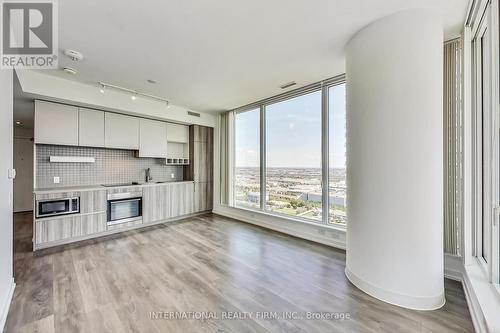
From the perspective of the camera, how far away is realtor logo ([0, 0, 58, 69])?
6.37ft

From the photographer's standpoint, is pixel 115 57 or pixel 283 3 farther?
pixel 115 57

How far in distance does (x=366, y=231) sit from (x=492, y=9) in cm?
225

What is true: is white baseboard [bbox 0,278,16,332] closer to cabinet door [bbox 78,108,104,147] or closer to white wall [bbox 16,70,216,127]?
cabinet door [bbox 78,108,104,147]

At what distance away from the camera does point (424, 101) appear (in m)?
1.98

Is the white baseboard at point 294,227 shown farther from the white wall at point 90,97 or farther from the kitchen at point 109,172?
the white wall at point 90,97

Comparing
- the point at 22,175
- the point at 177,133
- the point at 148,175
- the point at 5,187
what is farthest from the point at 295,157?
the point at 22,175

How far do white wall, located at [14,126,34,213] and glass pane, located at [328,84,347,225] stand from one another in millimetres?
8458

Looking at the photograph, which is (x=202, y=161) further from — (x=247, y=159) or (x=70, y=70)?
(x=70, y=70)

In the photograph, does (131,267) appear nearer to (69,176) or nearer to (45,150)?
(69,176)

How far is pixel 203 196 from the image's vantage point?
229 inches

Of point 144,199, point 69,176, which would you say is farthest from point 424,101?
point 69,176

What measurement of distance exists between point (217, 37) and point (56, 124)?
3.39m

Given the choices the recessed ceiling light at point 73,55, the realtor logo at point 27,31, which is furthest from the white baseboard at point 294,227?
the realtor logo at point 27,31

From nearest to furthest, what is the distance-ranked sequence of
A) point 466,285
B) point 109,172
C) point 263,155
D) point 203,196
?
point 466,285 < point 109,172 < point 263,155 < point 203,196
